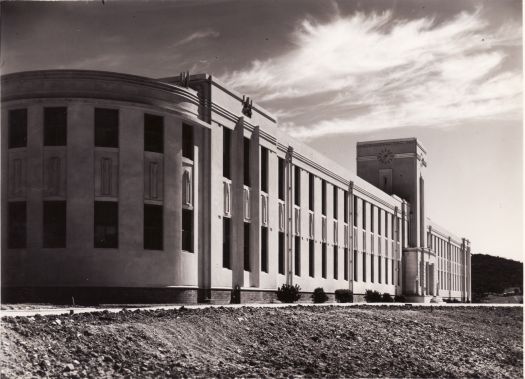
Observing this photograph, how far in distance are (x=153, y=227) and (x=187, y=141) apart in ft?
14.7

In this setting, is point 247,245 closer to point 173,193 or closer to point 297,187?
point 173,193

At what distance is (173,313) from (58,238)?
9072 millimetres

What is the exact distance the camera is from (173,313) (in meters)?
20.4

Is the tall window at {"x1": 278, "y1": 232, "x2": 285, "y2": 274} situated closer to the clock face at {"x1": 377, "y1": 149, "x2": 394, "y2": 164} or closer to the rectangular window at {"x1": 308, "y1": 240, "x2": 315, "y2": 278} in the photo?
the rectangular window at {"x1": 308, "y1": 240, "x2": 315, "y2": 278}

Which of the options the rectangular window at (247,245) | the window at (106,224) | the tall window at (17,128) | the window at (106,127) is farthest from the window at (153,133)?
the rectangular window at (247,245)

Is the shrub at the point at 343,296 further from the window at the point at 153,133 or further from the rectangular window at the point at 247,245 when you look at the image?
the window at the point at 153,133

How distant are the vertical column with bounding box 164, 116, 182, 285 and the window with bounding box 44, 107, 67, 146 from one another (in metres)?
4.25

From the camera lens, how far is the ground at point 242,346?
13938 millimetres

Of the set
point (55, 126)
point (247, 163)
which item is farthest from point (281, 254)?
point (55, 126)

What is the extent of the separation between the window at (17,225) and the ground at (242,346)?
946 cm

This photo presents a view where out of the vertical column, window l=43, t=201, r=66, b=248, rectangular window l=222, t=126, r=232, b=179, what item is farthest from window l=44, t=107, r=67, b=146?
rectangular window l=222, t=126, r=232, b=179

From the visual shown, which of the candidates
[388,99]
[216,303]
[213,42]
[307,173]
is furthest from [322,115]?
[307,173]

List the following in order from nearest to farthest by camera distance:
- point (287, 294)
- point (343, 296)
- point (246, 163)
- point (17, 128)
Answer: point (17, 128) < point (246, 163) < point (287, 294) < point (343, 296)

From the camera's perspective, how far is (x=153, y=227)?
29.3m
